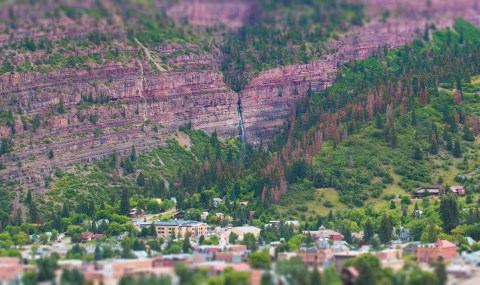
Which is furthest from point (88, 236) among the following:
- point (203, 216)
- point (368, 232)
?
point (368, 232)

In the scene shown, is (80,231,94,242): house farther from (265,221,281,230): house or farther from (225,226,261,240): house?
(265,221,281,230): house

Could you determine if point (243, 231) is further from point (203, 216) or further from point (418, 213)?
point (418, 213)

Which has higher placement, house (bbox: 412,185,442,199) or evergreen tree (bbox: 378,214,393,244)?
evergreen tree (bbox: 378,214,393,244)

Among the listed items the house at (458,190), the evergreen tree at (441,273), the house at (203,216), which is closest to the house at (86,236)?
the house at (203,216)

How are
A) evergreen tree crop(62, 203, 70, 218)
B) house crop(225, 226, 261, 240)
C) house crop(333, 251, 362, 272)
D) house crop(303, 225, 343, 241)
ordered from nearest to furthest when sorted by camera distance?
house crop(333, 251, 362, 272), house crop(303, 225, 343, 241), house crop(225, 226, 261, 240), evergreen tree crop(62, 203, 70, 218)

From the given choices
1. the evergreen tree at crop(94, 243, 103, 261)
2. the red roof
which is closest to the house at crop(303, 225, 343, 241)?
the red roof

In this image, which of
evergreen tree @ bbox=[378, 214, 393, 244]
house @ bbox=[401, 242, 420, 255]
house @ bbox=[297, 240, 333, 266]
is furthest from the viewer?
evergreen tree @ bbox=[378, 214, 393, 244]
